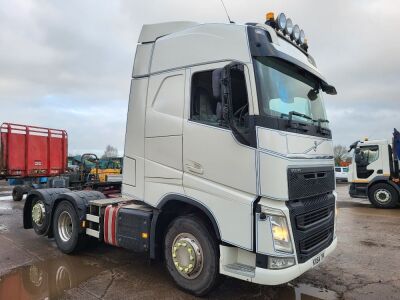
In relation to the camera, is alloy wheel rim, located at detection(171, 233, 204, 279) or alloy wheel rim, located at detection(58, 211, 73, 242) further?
alloy wheel rim, located at detection(58, 211, 73, 242)

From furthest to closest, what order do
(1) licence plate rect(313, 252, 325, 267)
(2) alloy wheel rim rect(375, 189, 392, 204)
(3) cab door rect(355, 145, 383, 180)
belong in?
1. (3) cab door rect(355, 145, 383, 180)
2. (2) alloy wheel rim rect(375, 189, 392, 204)
3. (1) licence plate rect(313, 252, 325, 267)

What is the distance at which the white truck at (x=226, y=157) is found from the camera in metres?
3.86

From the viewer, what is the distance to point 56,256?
6.34 metres

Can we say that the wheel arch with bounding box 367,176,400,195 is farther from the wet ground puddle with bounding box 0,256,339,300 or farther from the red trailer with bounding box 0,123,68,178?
the red trailer with bounding box 0,123,68,178

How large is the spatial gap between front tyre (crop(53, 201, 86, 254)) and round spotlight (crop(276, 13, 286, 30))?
4.48 metres

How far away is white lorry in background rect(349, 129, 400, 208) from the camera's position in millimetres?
13711

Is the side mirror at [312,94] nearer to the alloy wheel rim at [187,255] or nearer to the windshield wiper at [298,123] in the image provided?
the windshield wiper at [298,123]

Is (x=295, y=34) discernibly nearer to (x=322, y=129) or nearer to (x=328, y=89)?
(x=328, y=89)

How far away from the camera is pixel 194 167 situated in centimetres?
449

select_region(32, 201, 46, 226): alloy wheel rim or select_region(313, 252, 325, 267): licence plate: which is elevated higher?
select_region(32, 201, 46, 226): alloy wheel rim

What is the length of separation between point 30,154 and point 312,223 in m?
13.2

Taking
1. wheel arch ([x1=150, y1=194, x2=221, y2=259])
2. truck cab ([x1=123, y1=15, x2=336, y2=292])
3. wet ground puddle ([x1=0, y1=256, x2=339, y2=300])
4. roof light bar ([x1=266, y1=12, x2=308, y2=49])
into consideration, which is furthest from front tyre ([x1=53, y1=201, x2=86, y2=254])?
roof light bar ([x1=266, y1=12, x2=308, y2=49])

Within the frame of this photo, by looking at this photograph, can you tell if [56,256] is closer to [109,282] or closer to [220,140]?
[109,282]

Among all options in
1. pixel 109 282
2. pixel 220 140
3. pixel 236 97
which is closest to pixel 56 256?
pixel 109 282
